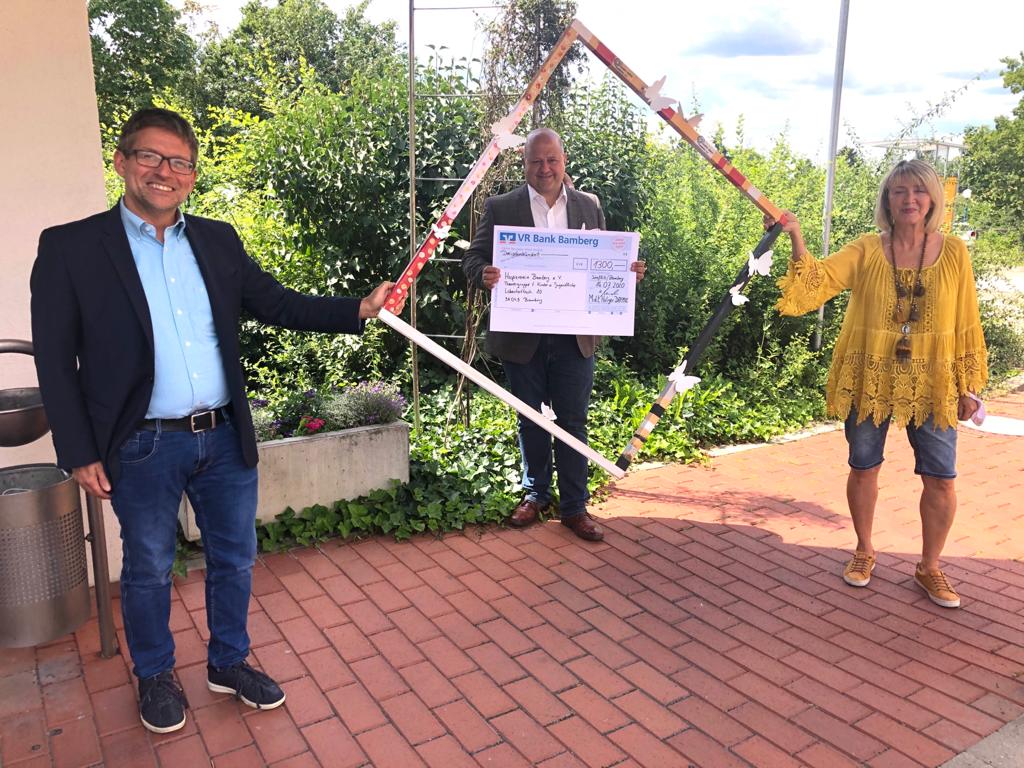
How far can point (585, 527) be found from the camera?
456 cm

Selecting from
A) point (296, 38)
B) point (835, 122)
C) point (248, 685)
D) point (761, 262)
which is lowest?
point (248, 685)

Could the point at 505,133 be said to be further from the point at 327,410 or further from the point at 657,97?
the point at 327,410

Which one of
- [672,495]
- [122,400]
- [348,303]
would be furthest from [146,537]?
[672,495]

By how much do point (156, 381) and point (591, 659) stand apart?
2.09m

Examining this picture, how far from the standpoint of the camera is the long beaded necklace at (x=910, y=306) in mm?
3695

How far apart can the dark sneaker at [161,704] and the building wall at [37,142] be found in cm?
138

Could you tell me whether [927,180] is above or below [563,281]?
above

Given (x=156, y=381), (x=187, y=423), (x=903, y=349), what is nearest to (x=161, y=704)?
(x=187, y=423)

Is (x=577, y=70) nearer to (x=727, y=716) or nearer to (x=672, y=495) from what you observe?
(x=672, y=495)

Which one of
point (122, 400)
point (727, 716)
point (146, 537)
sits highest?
point (122, 400)

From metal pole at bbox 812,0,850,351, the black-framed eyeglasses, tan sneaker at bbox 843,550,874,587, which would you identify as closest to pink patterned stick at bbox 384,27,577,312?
the black-framed eyeglasses

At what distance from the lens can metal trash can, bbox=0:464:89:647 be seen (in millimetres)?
3201

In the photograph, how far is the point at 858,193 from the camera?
362 inches

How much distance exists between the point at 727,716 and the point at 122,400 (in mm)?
2487
